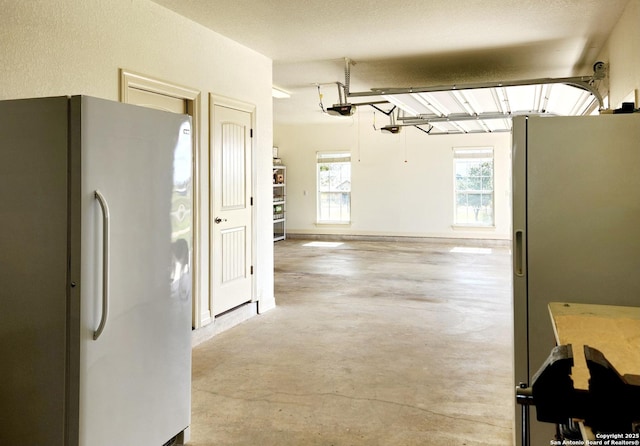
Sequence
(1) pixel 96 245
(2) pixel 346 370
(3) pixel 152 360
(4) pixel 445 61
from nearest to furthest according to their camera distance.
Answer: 1. (1) pixel 96 245
2. (3) pixel 152 360
3. (2) pixel 346 370
4. (4) pixel 445 61

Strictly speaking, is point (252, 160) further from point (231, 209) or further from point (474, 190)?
point (474, 190)

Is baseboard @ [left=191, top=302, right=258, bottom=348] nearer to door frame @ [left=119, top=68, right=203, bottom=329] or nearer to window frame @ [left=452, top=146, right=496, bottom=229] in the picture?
door frame @ [left=119, top=68, right=203, bottom=329]

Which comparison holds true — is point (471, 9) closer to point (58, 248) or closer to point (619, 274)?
point (619, 274)

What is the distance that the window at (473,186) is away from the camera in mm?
10734

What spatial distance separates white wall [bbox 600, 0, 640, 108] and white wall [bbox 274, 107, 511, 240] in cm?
618

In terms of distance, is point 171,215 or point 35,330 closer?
point 35,330

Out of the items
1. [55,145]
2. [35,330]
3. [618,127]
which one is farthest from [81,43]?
[618,127]

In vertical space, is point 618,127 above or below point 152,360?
above

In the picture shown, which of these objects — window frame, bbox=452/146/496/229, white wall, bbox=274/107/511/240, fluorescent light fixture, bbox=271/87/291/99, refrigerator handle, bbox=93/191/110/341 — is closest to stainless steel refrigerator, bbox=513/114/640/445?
refrigerator handle, bbox=93/191/110/341

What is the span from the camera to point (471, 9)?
375cm

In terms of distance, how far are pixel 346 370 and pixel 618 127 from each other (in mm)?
2418

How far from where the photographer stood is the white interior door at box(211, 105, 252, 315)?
4.47 m

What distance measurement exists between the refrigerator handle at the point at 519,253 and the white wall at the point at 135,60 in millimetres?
2729

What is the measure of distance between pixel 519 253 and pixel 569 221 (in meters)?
0.28
